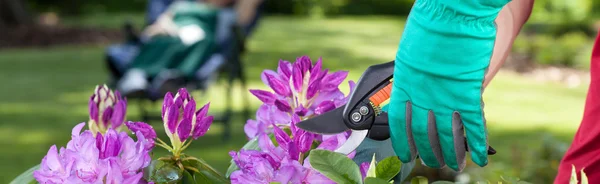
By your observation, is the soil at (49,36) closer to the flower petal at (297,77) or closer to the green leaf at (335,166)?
the flower petal at (297,77)

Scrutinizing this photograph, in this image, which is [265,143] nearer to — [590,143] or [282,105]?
[282,105]

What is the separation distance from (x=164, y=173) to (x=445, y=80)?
411 millimetres

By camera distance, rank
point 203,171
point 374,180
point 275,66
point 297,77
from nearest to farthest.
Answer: point 374,180 → point 203,171 → point 297,77 → point 275,66

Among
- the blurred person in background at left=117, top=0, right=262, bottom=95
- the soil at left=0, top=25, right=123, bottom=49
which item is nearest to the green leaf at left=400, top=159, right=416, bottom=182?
the blurred person in background at left=117, top=0, right=262, bottom=95

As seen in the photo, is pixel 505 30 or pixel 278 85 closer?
pixel 278 85

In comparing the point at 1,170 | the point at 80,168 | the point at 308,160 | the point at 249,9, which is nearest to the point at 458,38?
the point at 308,160

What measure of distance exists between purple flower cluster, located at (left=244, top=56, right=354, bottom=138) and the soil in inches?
576

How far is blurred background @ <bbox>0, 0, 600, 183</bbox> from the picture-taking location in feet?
21.4

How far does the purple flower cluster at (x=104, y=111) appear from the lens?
139 centimetres

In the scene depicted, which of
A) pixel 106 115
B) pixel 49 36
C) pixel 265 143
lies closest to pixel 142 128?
pixel 265 143

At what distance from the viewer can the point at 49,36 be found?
628 inches

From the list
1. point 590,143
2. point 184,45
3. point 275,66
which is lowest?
point 275,66

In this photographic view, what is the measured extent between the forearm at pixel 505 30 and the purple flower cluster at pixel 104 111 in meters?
0.55

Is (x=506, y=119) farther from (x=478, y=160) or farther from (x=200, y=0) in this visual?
(x=478, y=160)
